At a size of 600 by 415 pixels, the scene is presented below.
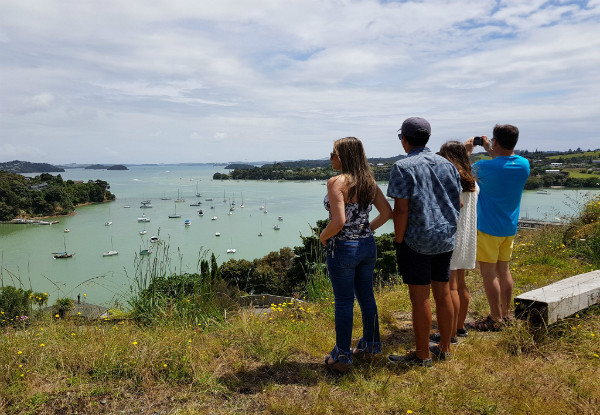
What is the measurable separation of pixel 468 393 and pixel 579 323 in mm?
1256

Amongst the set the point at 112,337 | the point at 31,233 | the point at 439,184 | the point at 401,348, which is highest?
the point at 439,184

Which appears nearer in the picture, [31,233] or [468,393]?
[468,393]

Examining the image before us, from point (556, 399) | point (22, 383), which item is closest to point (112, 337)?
point (22, 383)

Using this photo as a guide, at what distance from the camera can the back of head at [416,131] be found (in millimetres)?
2195

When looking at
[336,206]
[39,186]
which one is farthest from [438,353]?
[39,186]

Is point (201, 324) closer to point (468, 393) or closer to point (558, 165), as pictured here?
point (468, 393)

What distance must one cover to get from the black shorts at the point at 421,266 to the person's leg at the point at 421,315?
0.16 feet

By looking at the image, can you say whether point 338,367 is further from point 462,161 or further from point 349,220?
point 462,161

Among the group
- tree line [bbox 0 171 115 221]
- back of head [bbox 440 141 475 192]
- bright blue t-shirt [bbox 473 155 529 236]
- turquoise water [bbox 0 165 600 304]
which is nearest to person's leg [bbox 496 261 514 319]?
bright blue t-shirt [bbox 473 155 529 236]

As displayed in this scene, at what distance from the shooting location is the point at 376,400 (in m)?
1.98

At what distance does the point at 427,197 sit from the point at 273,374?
132cm

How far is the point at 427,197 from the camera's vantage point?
6.95ft

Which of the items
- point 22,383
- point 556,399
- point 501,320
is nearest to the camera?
point 556,399

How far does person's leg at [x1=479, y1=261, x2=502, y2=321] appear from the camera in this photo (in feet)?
9.10
